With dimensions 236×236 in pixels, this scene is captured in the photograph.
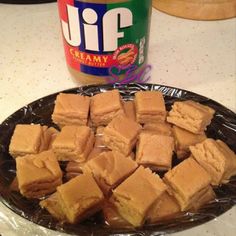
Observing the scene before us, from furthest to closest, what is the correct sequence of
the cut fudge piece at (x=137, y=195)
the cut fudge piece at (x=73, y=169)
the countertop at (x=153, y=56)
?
the countertop at (x=153, y=56) → the cut fudge piece at (x=73, y=169) → the cut fudge piece at (x=137, y=195)

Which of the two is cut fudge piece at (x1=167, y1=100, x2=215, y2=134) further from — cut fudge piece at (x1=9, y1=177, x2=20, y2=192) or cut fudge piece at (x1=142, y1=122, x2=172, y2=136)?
cut fudge piece at (x1=9, y1=177, x2=20, y2=192)

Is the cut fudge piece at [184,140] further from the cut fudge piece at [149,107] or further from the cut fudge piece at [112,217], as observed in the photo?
the cut fudge piece at [112,217]

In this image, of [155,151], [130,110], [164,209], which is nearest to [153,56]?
[130,110]

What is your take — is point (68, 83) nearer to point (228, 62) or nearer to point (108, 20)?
point (108, 20)

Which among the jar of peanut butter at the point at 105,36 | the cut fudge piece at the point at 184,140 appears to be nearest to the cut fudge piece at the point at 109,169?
the cut fudge piece at the point at 184,140

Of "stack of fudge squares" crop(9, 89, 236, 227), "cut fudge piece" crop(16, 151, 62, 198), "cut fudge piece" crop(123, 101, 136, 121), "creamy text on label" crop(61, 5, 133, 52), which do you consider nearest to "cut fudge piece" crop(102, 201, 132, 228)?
"stack of fudge squares" crop(9, 89, 236, 227)

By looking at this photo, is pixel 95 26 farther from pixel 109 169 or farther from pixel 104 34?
pixel 109 169

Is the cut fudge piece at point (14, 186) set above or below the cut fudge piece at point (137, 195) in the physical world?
below

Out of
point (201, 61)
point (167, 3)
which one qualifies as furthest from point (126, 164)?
point (167, 3)
